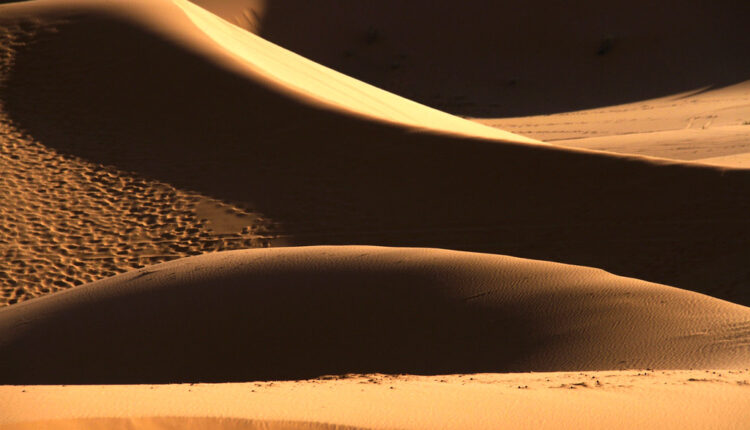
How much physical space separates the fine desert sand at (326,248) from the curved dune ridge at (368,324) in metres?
0.02

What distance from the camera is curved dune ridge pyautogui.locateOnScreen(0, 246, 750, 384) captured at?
6.90 m

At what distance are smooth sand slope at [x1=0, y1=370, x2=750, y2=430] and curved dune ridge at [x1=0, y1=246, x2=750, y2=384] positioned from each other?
1.73 m

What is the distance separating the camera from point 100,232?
12789 mm

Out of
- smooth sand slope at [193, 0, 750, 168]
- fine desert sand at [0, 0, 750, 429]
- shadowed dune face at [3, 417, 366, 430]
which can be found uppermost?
smooth sand slope at [193, 0, 750, 168]

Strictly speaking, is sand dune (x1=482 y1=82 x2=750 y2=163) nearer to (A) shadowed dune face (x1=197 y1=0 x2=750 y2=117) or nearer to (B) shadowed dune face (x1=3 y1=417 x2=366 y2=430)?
(A) shadowed dune face (x1=197 y1=0 x2=750 y2=117)

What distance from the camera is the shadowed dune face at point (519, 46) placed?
31.1 metres

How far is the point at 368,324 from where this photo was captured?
7.39 meters

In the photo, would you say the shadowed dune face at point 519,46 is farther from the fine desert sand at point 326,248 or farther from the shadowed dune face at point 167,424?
the shadowed dune face at point 167,424

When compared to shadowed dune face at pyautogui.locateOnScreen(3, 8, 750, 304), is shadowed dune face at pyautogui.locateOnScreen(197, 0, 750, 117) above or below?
above

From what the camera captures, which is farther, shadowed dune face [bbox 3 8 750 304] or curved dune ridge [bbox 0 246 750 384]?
shadowed dune face [bbox 3 8 750 304]

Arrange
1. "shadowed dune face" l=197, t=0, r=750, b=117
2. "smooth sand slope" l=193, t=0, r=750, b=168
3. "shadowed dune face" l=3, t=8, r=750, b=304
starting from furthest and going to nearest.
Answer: "shadowed dune face" l=197, t=0, r=750, b=117, "smooth sand slope" l=193, t=0, r=750, b=168, "shadowed dune face" l=3, t=8, r=750, b=304

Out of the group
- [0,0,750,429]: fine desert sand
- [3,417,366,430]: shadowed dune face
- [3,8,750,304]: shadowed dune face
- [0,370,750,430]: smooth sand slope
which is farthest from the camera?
[3,8,750,304]: shadowed dune face

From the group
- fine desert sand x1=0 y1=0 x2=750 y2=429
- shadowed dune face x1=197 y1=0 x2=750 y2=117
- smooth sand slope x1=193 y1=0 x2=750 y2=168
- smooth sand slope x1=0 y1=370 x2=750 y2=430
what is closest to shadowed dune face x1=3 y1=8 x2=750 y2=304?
fine desert sand x1=0 y1=0 x2=750 y2=429

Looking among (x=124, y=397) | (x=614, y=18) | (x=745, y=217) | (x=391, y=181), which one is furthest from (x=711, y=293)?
(x=614, y=18)
